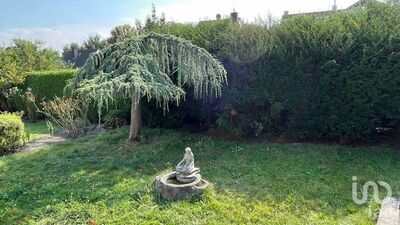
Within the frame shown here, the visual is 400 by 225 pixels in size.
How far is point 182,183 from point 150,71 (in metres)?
3.26

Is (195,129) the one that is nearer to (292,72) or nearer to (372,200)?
(292,72)

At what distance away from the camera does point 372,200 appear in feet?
17.7

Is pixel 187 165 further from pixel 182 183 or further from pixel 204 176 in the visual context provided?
pixel 204 176

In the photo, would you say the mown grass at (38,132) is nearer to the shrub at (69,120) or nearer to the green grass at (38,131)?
the green grass at (38,131)

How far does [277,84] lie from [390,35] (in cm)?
274

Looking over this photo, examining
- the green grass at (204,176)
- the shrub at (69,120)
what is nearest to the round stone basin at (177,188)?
the green grass at (204,176)

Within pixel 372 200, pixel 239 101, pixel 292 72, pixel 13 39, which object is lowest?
pixel 372 200

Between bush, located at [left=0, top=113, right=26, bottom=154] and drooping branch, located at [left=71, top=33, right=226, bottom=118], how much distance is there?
2.30 meters

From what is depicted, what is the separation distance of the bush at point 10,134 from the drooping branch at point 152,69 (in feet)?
7.56

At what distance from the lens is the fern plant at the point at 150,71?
707 cm

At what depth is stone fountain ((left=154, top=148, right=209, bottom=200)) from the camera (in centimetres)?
534

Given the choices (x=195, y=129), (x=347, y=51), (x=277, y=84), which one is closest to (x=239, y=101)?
(x=277, y=84)

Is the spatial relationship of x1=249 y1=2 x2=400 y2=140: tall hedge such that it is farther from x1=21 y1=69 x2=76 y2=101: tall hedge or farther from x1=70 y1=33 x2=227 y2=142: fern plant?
x1=21 y1=69 x2=76 y2=101: tall hedge

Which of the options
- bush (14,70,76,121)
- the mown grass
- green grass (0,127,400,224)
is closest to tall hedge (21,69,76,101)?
bush (14,70,76,121)
